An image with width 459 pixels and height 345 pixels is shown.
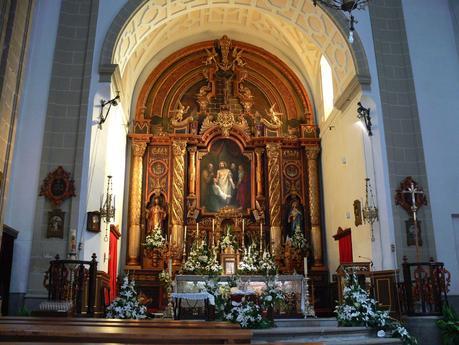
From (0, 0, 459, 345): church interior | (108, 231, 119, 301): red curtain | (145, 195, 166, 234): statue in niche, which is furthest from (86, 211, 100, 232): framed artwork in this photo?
(145, 195, 166, 234): statue in niche

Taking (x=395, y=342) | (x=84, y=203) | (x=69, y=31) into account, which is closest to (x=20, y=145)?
(x=84, y=203)

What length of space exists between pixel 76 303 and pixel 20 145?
13.3 feet

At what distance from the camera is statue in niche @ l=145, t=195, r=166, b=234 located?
51.1ft

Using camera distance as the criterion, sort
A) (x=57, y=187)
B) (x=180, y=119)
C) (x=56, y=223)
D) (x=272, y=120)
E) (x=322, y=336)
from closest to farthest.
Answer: (x=322, y=336)
(x=56, y=223)
(x=57, y=187)
(x=180, y=119)
(x=272, y=120)

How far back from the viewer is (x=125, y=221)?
51.0ft

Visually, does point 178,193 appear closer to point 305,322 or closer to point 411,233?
point 305,322

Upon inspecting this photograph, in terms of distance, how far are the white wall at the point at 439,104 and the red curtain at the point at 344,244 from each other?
2.79 metres

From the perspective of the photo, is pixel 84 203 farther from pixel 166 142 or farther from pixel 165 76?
pixel 165 76

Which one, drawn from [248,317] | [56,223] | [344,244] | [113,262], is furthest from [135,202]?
[248,317]

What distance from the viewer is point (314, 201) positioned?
16.1 m

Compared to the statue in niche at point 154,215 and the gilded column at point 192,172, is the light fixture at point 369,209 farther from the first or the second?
the statue in niche at point 154,215

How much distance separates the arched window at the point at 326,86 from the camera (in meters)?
16.0

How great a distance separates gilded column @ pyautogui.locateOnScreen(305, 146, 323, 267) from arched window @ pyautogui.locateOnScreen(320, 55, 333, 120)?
4.56 ft

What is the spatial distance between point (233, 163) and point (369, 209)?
6.13 metres
